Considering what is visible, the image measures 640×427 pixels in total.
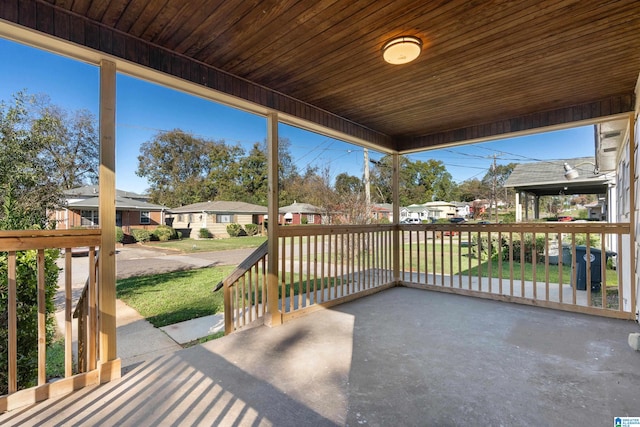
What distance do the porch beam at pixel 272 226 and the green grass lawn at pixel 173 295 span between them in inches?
40.3

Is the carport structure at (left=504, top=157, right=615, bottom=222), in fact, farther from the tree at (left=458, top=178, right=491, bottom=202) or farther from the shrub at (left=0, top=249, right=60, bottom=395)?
the shrub at (left=0, top=249, right=60, bottom=395)

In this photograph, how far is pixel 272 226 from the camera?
324 cm

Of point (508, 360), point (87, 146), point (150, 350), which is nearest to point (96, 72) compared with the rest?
point (87, 146)

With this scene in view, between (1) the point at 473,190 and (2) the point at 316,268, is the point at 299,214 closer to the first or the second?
(2) the point at 316,268

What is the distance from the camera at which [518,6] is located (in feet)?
6.08

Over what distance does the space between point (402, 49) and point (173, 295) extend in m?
5.82

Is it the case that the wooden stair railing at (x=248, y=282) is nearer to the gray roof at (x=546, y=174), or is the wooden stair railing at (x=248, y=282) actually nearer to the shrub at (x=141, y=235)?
the shrub at (x=141, y=235)

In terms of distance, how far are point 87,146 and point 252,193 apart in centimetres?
149

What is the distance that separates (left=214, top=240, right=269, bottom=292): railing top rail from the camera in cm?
329

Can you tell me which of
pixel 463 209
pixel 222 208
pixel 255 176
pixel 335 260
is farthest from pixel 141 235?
pixel 463 209

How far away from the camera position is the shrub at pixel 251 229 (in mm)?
3456

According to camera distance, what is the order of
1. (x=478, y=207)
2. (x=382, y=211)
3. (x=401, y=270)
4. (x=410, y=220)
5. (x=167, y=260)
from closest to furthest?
(x=478, y=207), (x=382, y=211), (x=410, y=220), (x=401, y=270), (x=167, y=260)

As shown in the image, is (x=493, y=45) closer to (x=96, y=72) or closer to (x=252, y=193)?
(x=252, y=193)

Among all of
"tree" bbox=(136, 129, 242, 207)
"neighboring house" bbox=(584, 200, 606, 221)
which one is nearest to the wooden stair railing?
"tree" bbox=(136, 129, 242, 207)
